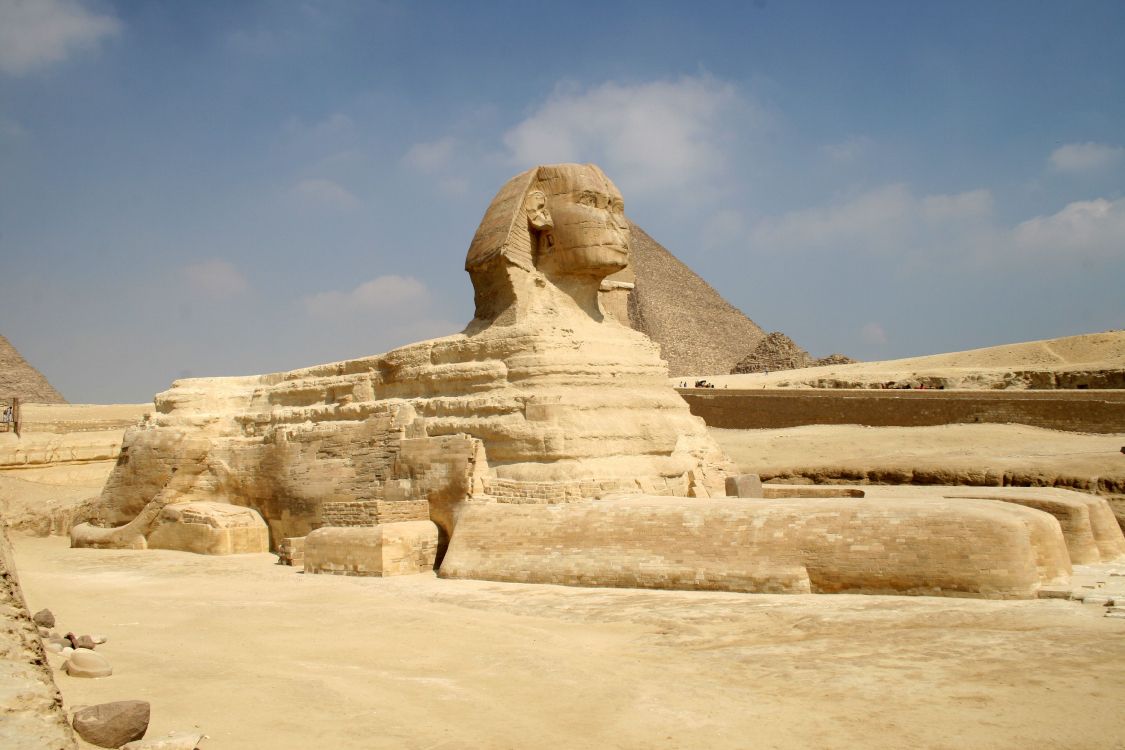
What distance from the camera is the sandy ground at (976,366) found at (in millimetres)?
30531

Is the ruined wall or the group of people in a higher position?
the group of people

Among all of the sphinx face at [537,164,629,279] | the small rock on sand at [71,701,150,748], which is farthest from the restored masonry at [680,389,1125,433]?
the small rock on sand at [71,701,150,748]

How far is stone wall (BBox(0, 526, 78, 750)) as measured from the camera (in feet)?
7.97

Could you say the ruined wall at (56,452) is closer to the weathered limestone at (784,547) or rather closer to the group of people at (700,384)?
the weathered limestone at (784,547)

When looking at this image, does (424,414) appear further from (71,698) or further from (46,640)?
(71,698)

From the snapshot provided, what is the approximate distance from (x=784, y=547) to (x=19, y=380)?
3618 centimetres

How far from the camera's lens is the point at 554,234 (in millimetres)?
10617

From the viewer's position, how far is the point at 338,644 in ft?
20.1

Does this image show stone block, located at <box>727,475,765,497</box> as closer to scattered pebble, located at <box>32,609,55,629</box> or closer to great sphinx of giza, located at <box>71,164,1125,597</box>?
great sphinx of giza, located at <box>71,164,1125,597</box>

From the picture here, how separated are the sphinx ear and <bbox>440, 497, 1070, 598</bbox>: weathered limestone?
3646mm

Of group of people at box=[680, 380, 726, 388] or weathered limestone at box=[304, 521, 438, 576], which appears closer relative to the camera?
weathered limestone at box=[304, 521, 438, 576]

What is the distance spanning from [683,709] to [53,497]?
14.5 m

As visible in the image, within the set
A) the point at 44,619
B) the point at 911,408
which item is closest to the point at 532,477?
the point at 44,619

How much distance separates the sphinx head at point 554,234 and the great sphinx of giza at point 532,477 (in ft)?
0.08
